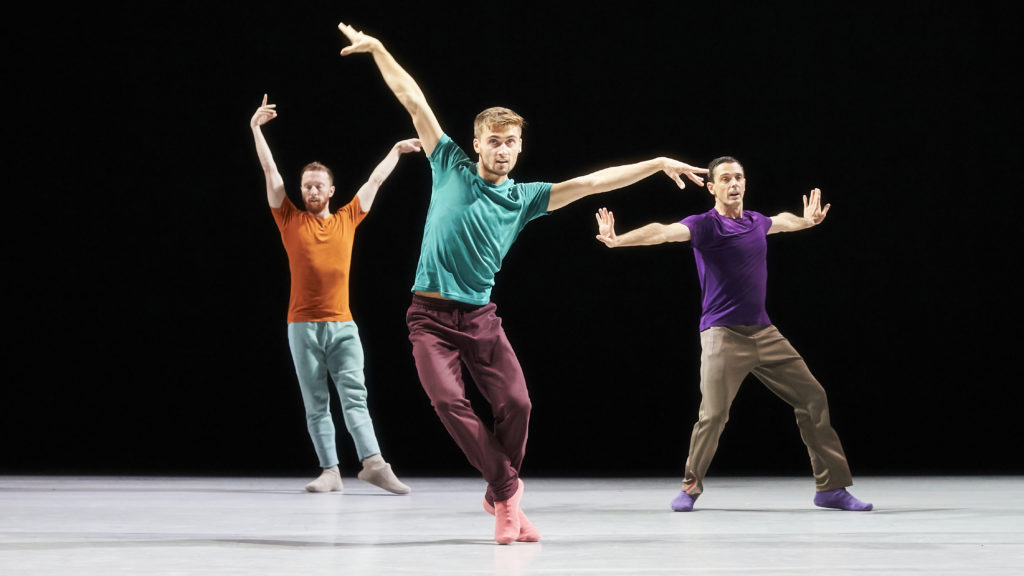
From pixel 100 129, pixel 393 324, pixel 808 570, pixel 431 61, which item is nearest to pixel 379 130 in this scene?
pixel 431 61

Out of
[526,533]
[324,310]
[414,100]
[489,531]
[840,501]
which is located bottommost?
[840,501]

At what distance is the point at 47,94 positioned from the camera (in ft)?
20.2

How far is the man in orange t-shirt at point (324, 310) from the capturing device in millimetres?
4984

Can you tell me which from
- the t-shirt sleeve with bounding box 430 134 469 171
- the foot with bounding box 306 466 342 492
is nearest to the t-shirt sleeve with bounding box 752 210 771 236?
the t-shirt sleeve with bounding box 430 134 469 171

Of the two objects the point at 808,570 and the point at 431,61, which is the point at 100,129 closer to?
the point at 431,61

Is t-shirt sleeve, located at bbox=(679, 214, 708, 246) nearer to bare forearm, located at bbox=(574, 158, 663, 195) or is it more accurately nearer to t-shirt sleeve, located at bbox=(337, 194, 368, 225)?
bare forearm, located at bbox=(574, 158, 663, 195)

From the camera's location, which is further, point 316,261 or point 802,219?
point 316,261

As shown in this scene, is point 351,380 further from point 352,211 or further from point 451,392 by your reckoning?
point 451,392

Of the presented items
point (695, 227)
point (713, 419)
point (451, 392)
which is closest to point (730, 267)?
point (695, 227)

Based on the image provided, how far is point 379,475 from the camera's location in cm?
495

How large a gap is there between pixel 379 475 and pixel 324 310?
28.1 inches

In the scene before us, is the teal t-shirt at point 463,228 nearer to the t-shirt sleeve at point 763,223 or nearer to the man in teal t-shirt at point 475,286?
the man in teal t-shirt at point 475,286

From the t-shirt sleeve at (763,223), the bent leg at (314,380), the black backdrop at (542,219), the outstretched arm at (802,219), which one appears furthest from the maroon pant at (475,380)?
the black backdrop at (542,219)

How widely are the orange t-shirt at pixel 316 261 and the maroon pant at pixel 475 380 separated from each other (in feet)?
5.77
